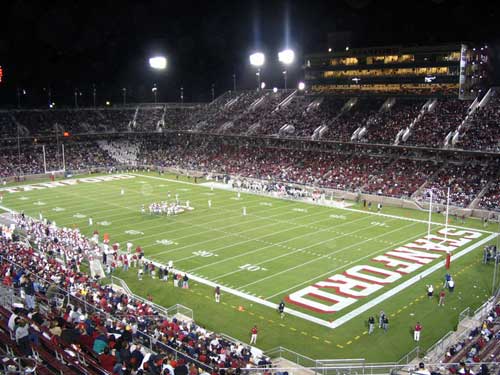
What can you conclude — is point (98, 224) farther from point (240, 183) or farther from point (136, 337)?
point (136, 337)

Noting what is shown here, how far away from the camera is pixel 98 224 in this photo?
3388 centimetres

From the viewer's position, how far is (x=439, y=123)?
47.4m

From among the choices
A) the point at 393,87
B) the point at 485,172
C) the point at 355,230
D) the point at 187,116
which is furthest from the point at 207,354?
the point at 187,116

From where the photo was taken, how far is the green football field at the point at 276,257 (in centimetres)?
1898

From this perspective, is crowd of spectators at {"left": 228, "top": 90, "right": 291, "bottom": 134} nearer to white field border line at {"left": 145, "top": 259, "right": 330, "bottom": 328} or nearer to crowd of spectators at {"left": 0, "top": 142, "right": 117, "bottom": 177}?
crowd of spectators at {"left": 0, "top": 142, "right": 117, "bottom": 177}

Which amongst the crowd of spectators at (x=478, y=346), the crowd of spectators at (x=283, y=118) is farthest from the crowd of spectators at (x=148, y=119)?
the crowd of spectators at (x=478, y=346)

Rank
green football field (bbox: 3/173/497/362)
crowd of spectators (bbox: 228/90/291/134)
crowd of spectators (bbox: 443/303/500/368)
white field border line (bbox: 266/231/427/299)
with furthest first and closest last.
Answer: crowd of spectators (bbox: 228/90/291/134) → white field border line (bbox: 266/231/427/299) → green football field (bbox: 3/173/497/362) → crowd of spectators (bbox: 443/303/500/368)

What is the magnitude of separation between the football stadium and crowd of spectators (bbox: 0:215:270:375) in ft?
0.25

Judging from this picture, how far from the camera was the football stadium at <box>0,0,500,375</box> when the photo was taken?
1535 cm

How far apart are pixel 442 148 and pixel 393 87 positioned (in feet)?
45.0

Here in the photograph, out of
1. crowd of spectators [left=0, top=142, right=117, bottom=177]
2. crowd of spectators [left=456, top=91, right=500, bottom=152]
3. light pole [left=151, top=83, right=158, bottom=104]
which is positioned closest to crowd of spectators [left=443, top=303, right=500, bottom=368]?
crowd of spectators [left=456, top=91, right=500, bottom=152]

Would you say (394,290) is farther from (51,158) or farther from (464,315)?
(51,158)

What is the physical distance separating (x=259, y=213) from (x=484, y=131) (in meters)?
21.2

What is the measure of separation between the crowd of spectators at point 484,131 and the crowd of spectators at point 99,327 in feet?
104
